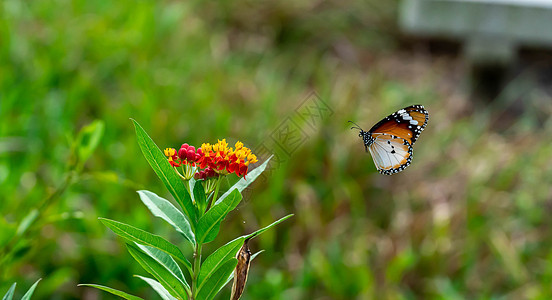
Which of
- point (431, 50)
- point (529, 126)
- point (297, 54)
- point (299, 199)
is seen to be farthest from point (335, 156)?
point (431, 50)

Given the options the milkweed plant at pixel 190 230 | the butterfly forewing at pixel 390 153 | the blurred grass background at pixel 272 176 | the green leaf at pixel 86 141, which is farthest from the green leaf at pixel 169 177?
the blurred grass background at pixel 272 176

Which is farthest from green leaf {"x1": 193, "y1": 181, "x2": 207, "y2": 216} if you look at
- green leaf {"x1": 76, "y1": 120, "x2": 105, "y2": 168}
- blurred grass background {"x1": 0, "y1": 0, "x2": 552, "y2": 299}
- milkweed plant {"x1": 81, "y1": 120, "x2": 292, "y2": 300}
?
blurred grass background {"x1": 0, "y1": 0, "x2": 552, "y2": 299}

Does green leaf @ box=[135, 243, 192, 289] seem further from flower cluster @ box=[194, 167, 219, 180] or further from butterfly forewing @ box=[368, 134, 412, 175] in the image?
butterfly forewing @ box=[368, 134, 412, 175]

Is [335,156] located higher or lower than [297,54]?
lower

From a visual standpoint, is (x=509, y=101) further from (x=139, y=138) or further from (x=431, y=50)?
(x=139, y=138)

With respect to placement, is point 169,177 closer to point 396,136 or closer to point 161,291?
point 161,291

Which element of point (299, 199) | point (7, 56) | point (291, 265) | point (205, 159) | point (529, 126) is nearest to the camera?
point (205, 159)

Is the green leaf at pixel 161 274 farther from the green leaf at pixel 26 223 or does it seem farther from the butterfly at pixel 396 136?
the green leaf at pixel 26 223
